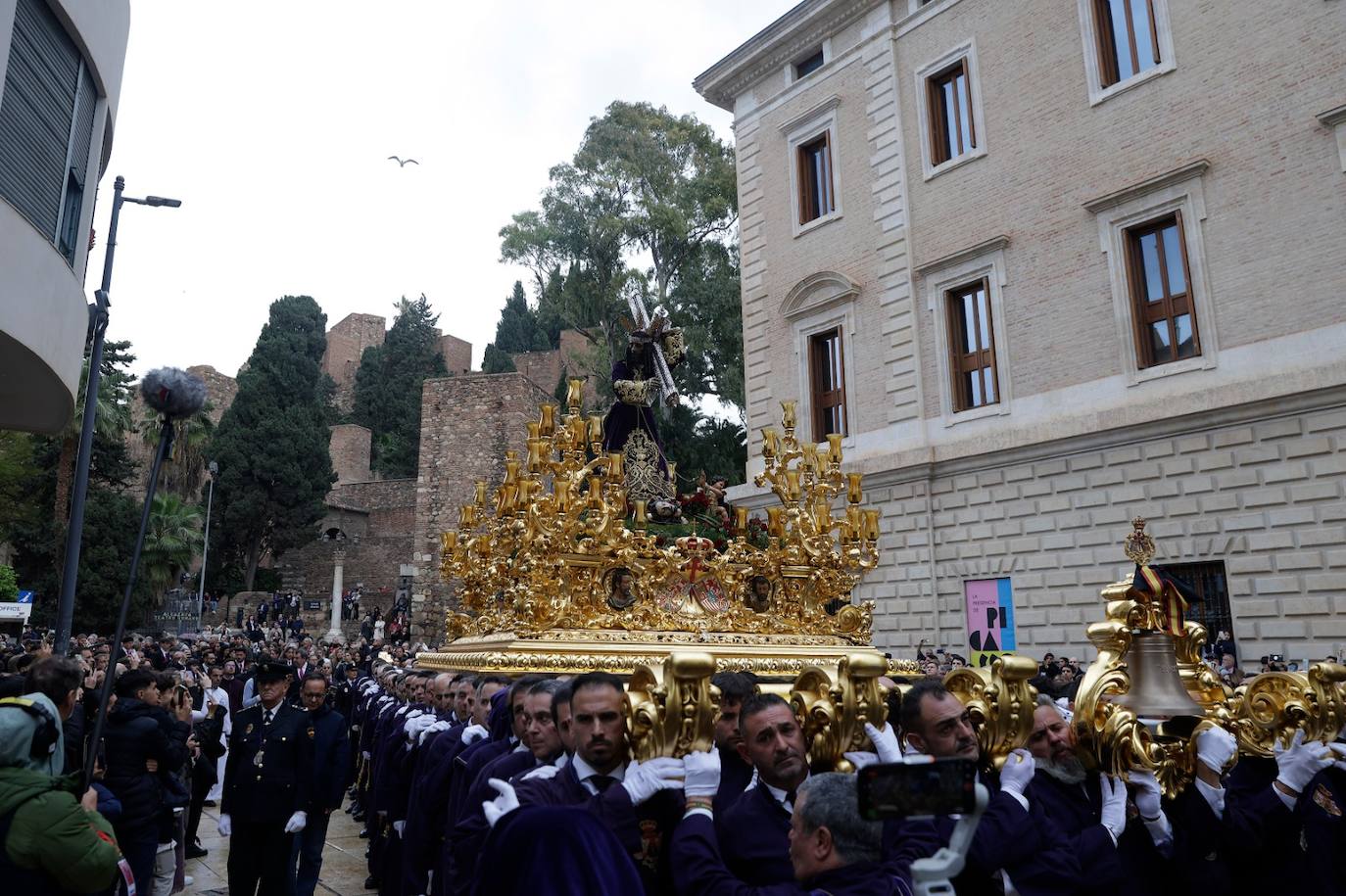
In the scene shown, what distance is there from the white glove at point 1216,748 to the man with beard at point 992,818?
68cm

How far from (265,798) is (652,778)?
397 cm

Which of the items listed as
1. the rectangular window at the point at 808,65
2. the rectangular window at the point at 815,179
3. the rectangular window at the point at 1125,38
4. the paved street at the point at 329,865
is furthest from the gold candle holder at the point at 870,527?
the rectangular window at the point at 808,65

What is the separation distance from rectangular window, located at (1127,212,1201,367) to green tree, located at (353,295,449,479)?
40999 millimetres

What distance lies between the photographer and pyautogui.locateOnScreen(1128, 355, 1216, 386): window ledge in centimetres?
1267

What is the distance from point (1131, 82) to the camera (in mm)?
13875

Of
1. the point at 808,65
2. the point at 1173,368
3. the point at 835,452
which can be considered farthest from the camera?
the point at 808,65

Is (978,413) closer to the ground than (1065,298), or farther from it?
closer to the ground

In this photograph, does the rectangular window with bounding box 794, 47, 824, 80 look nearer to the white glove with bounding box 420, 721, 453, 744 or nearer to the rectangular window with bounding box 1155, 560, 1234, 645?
the rectangular window with bounding box 1155, 560, 1234, 645

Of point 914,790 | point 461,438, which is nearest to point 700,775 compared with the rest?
point 914,790

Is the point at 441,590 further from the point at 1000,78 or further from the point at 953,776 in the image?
the point at 953,776

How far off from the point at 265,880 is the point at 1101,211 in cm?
1350

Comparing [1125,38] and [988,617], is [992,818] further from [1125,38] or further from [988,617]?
[1125,38]

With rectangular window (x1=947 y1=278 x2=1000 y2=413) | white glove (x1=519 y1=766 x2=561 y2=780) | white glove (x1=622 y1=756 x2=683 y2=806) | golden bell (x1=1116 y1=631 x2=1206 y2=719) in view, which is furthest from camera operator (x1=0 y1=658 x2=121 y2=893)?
rectangular window (x1=947 y1=278 x2=1000 y2=413)

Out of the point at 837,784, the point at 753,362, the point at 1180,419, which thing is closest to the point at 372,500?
the point at 753,362
